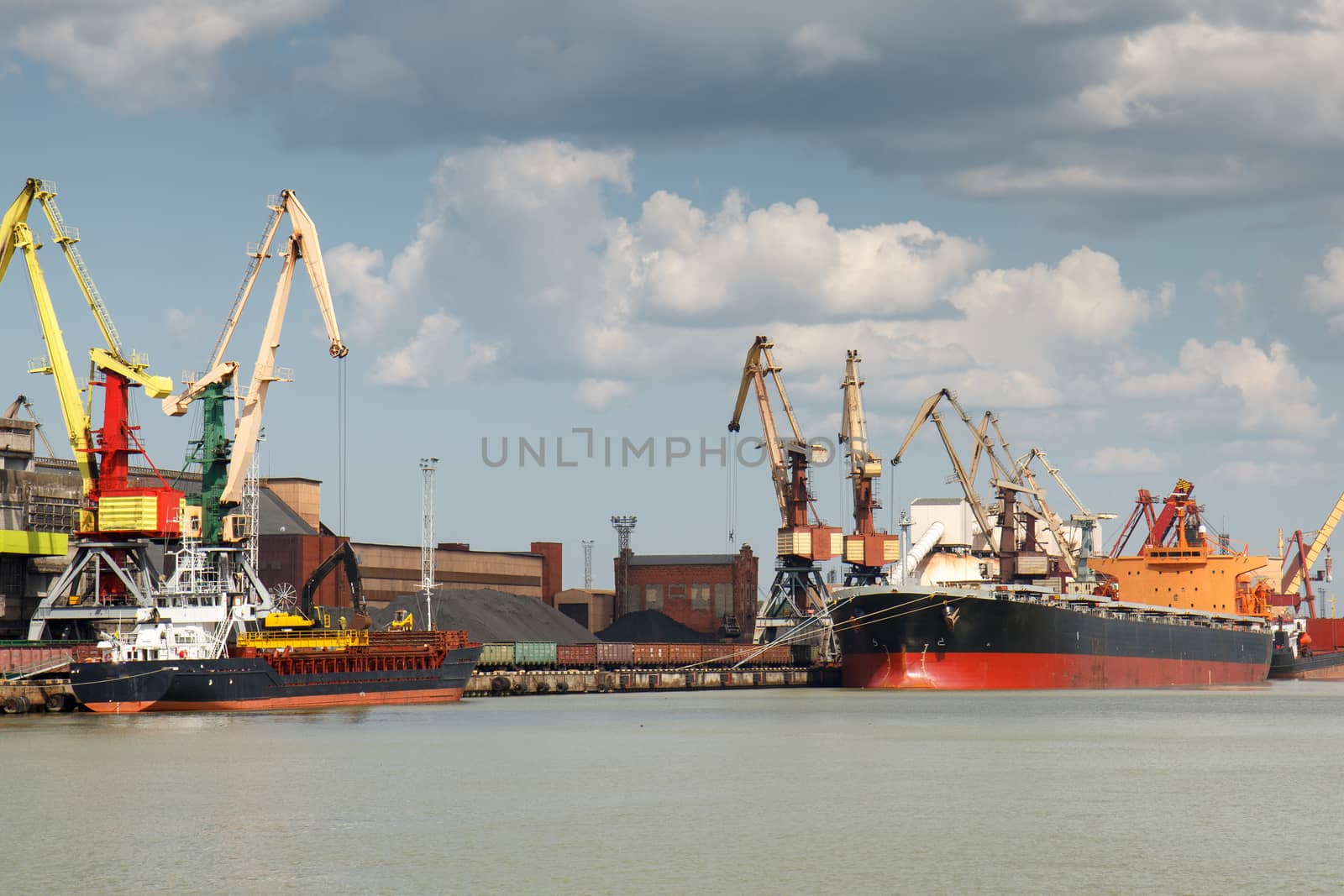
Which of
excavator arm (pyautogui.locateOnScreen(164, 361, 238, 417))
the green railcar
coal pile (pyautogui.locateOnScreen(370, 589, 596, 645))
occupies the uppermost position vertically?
excavator arm (pyautogui.locateOnScreen(164, 361, 238, 417))

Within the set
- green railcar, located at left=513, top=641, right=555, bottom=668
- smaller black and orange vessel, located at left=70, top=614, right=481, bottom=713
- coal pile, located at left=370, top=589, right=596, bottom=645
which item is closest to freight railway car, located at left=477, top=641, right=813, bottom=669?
green railcar, located at left=513, top=641, right=555, bottom=668

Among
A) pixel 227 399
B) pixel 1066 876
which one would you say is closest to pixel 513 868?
pixel 1066 876

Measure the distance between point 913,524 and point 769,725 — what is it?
8316 cm

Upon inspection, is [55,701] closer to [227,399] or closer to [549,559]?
[227,399]

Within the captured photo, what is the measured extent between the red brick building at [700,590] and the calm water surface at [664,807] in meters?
79.6

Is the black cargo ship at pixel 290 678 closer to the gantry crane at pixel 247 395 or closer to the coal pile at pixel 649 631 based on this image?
the gantry crane at pixel 247 395

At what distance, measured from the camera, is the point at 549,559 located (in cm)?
14700

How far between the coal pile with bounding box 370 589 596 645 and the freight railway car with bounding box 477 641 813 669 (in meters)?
2.20

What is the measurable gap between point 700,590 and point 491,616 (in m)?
34.3

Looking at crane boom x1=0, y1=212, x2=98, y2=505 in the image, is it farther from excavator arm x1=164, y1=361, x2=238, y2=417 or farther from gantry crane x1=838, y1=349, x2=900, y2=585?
gantry crane x1=838, y1=349, x2=900, y2=585

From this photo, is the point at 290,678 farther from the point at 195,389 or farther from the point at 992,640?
the point at 992,640

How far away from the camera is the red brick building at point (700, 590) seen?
142625mm

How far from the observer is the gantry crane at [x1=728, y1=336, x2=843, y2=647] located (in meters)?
110

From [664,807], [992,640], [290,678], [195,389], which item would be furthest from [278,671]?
[992,640]
